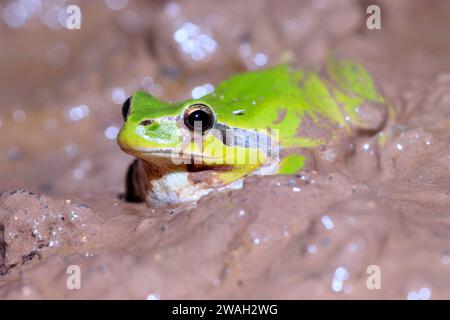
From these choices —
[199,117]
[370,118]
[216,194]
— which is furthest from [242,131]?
[370,118]

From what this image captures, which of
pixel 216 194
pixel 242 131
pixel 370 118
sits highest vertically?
pixel 370 118

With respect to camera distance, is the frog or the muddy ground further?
the frog

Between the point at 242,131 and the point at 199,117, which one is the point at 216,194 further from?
the point at 242,131

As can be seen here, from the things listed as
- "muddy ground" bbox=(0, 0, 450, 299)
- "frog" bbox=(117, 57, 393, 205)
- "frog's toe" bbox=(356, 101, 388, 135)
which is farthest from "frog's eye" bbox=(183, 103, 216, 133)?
"frog's toe" bbox=(356, 101, 388, 135)

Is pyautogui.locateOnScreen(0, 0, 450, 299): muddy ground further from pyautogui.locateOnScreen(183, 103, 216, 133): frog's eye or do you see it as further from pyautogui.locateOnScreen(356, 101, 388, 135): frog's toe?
pyautogui.locateOnScreen(183, 103, 216, 133): frog's eye
